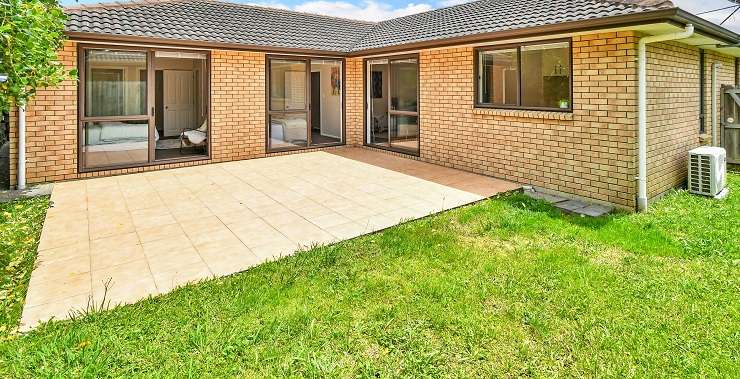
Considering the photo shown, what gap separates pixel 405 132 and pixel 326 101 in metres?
2.91

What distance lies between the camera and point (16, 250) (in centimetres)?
498

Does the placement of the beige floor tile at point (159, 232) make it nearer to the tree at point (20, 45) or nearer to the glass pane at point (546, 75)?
the tree at point (20, 45)

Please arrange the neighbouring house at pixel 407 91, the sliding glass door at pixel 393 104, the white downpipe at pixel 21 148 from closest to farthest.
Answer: the neighbouring house at pixel 407 91 → the white downpipe at pixel 21 148 → the sliding glass door at pixel 393 104

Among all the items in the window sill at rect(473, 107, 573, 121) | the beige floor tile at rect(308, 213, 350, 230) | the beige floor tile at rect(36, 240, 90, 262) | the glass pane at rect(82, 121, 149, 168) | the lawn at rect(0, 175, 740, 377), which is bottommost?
the lawn at rect(0, 175, 740, 377)

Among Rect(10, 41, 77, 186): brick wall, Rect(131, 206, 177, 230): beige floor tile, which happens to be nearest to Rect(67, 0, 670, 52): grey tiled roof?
Rect(10, 41, 77, 186): brick wall

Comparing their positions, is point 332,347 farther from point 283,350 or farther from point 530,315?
point 530,315

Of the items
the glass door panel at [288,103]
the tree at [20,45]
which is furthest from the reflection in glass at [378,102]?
the tree at [20,45]

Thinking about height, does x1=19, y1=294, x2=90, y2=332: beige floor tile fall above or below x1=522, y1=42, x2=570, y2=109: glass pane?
below

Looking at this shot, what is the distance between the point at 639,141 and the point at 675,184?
2.05 meters

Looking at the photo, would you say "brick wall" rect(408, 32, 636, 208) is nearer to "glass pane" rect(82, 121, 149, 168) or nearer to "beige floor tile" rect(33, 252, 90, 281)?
"glass pane" rect(82, 121, 149, 168)

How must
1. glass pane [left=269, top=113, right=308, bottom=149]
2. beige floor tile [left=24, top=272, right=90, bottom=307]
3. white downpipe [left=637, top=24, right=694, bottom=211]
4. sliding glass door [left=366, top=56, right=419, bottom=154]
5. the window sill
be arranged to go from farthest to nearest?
glass pane [left=269, top=113, right=308, bottom=149] → sliding glass door [left=366, top=56, right=419, bottom=154] → the window sill → white downpipe [left=637, top=24, right=694, bottom=211] → beige floor tile [left=24, top=272, right=90, bottom=307]

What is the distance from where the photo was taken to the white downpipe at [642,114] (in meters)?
6.32

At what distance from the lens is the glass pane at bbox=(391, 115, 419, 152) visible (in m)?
11.0

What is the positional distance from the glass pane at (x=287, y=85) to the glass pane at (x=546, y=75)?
20.0 feet
